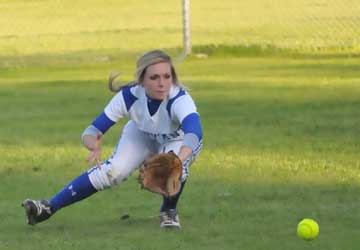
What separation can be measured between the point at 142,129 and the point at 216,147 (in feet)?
11.5

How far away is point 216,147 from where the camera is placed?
1138cm

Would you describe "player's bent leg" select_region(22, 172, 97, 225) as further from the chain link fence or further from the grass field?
the chain link fence

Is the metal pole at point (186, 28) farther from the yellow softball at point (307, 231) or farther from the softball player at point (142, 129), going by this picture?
the yellow softball at point (307, 231)

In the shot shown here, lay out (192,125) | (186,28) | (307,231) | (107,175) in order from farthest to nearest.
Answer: (186,28)
(107,175)
(192,125)
(307,231)

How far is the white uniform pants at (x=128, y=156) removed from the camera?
25.9 feet

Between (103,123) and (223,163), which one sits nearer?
(103,123)

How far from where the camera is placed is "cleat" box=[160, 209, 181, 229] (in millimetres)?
7766

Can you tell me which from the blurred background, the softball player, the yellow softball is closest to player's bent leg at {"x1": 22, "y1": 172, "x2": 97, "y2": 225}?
the softball player

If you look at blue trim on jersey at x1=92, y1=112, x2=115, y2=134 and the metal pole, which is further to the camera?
the metal pole

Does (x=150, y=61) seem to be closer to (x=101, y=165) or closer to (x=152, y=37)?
(x=101, y=165)

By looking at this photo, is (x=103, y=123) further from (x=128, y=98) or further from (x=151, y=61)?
(x=151, y=61)

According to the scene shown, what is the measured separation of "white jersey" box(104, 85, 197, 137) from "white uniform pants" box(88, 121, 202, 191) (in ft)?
0.27

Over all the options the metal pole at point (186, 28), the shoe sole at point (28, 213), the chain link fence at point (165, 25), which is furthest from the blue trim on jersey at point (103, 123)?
the chain link fence at point (165, 25)

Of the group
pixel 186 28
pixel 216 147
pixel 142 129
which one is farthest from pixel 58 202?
pixel 186 28
